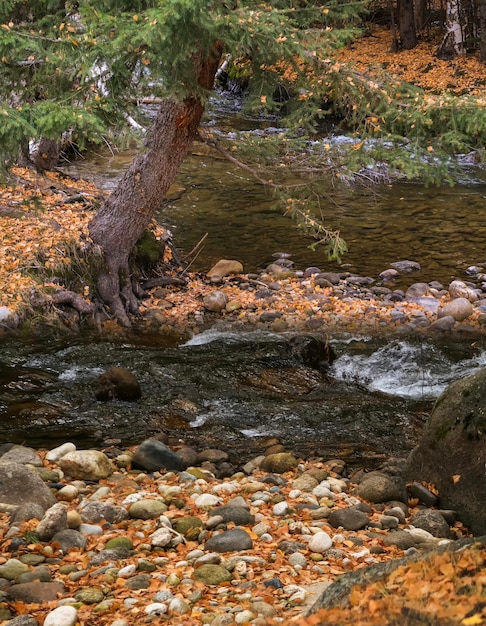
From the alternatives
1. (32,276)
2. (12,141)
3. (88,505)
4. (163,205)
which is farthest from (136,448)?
(163,205)

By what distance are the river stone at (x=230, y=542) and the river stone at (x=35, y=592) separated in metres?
1.03

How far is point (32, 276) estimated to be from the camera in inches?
392

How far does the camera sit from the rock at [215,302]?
35.9 feet

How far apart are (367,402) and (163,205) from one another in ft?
28.8

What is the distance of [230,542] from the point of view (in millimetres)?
4844

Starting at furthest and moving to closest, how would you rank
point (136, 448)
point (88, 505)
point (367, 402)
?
point (367, 402) < point (136, 448) < point (88, 505)

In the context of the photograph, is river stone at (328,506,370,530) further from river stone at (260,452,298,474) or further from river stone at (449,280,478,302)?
river stone at (449,280,478,302)

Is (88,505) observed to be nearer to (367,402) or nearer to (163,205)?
(367,402)

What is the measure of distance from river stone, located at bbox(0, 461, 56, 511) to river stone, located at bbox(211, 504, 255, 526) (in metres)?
1.24

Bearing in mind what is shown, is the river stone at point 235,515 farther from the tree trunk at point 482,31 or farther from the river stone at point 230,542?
the tree trunk at point 482,31

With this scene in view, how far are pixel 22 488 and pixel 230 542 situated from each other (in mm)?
1658

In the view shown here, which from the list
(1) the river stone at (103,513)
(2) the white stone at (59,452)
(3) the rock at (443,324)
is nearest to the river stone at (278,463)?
(1) the river stone at (103,513)

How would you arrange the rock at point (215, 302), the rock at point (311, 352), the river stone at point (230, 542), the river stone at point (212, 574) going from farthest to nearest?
the rock at point (215, 302) → the rock at point (311, 352) → the river stone at point (230, 542) → the river stone at point (212, 574)

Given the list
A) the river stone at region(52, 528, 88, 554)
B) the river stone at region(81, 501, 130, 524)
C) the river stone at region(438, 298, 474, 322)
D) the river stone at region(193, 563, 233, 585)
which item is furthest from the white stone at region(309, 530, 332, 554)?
the river stone at region(438, 298, 474, 322)
